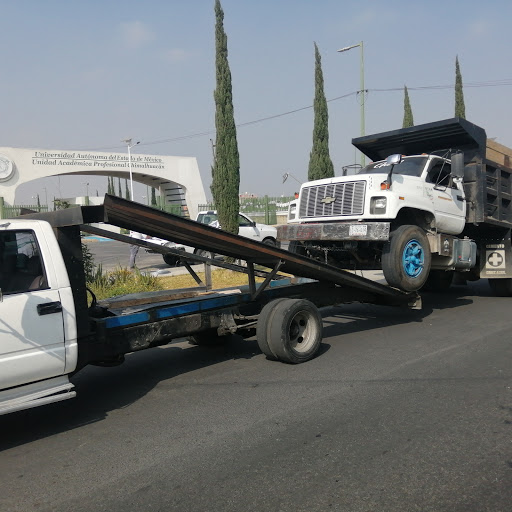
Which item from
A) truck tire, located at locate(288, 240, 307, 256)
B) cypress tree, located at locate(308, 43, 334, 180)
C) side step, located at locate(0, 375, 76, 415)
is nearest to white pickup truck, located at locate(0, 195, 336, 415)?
side step, located at locate(0, 375, 76, 415)

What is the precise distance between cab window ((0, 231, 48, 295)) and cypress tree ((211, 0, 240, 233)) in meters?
13.1

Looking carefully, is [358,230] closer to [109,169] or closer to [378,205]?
[378,205]

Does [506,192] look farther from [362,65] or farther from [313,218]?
[362,65]

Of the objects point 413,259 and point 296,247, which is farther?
point 296,247

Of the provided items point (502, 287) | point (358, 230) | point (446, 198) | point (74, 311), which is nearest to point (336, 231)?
point (358, 230)

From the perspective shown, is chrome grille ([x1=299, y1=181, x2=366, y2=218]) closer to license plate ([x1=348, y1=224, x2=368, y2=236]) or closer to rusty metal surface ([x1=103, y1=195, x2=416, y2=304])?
license plate ([x1=348, y1=224, x2=368, y2=236])

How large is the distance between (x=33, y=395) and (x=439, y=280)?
9223 millimetres

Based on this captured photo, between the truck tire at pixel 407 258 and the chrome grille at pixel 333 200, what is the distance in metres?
0.72

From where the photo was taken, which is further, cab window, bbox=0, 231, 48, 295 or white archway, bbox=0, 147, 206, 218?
white archway, bbox=0, 147, 206, 218

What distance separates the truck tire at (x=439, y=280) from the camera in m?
11.1

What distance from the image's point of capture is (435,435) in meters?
4.05

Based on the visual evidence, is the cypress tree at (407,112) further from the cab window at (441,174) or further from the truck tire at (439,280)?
the cab window at (441,174)

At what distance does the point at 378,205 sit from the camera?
309 inches

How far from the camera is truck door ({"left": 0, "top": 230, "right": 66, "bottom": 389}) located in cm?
A: 399
